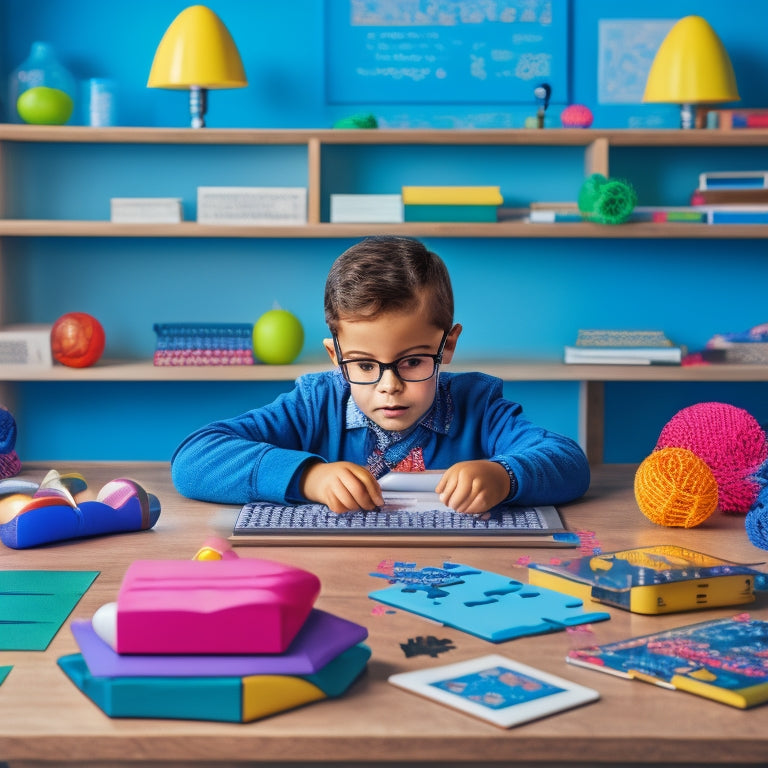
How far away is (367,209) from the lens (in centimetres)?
322

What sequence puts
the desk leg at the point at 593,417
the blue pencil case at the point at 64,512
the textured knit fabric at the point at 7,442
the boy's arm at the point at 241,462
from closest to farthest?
1. the blue pencil case at the point at 64,512
2. the boy's arm at the point at 241,462
3. the textured knit fabric at the point at 7,442
4. the desk leg at the point at 593,417

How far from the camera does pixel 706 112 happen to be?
3.36 metres

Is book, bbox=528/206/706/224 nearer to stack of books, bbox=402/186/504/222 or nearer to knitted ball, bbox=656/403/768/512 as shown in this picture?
stack of books, bbox=402/186/504/222

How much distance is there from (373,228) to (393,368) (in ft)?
5.81

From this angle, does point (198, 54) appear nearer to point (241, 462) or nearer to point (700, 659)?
point (241, 462)

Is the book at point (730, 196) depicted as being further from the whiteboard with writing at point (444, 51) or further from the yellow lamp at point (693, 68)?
the whiteboard with writing at point (444, 51)

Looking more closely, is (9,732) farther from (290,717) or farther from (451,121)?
(451,121)

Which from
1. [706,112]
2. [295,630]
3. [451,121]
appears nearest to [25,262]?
[451,121]

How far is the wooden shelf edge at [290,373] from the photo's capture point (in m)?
3.16

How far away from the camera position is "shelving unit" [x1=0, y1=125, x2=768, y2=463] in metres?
3.17

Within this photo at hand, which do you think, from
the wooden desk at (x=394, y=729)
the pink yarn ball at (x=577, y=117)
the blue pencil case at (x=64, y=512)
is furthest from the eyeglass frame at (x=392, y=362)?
the pink yarn ball at (x=577, y=117)

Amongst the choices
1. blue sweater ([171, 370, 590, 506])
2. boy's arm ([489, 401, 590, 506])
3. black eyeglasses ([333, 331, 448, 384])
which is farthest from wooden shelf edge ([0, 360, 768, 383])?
black eyeglasses ([333, 331, 448, 384])

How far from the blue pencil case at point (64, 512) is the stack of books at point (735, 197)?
2410 mm

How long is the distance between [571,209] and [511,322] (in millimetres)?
432
